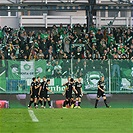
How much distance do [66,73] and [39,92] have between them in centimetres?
195

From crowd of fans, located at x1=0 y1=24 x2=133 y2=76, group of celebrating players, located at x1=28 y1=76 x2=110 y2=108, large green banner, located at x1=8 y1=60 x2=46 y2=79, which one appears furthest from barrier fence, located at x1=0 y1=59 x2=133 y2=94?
group of celebrating players, located at x1=28 y1=76 x2=110 y2=108

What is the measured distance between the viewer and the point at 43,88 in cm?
3466

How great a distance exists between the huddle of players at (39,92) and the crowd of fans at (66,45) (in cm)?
113

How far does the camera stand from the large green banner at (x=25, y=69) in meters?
34.9

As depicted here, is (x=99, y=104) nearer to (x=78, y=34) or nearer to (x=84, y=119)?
(x=78, y=34)

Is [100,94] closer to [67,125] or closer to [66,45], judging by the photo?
[66,45]

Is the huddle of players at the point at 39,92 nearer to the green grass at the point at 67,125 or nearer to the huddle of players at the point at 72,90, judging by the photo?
the huddle of players at the point at 72,90

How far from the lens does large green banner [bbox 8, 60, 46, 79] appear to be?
3494 cm

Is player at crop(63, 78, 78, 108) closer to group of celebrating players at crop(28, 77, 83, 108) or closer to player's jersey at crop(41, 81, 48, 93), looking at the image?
group of celebrating players at crop(28, 77, 83, 108)

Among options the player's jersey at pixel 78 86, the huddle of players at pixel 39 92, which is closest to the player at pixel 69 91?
the player's jersey at pixel 78 86

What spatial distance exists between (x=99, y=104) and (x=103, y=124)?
54.0 feet

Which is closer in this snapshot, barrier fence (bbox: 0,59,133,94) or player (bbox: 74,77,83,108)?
player (bbox: 74,77,83,108)

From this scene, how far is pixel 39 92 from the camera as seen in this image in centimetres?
3459

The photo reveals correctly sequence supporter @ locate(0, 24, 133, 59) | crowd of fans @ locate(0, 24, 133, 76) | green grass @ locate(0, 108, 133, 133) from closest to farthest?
green grass @ locate(0, 108, 133, 133)
crowd of fans @ locate(0, 24, 133, 76)
supporter @ locate(0, 24, 133, 59)
